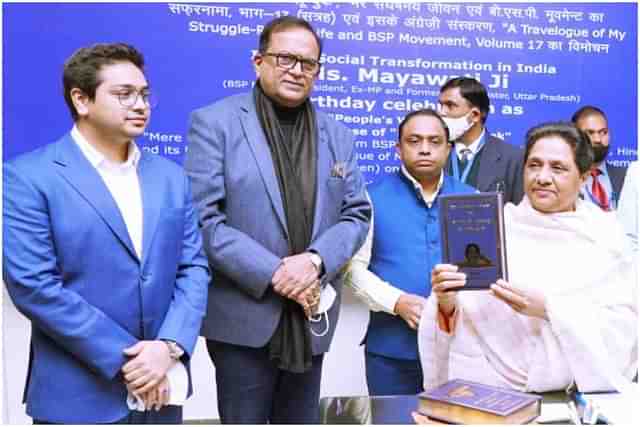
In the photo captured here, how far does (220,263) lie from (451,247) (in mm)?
685

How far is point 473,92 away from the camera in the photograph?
2738 mm

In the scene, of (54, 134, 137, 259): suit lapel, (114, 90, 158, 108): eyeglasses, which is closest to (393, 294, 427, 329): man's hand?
(54, 134, 137, 259): suit lapel

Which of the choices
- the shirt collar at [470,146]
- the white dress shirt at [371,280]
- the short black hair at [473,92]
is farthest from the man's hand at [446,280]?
the short black hair at [473,92]

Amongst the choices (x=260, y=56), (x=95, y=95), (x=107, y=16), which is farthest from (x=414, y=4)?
(x=95, y=95)

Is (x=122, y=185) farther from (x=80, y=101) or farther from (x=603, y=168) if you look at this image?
(x=603, y=168)

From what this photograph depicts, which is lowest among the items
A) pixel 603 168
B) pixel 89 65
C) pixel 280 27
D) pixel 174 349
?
pixel 174 349

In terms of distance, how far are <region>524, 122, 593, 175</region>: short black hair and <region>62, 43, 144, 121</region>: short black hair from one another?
1.14 m

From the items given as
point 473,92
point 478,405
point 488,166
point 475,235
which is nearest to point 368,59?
point 473,92

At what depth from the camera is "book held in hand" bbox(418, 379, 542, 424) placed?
1263 mm

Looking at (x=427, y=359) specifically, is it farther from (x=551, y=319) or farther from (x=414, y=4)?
(x=414, y=4)

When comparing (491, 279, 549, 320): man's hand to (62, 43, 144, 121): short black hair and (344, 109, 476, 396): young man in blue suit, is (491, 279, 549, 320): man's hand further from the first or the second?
(62, 43, 144, 121): short black hair

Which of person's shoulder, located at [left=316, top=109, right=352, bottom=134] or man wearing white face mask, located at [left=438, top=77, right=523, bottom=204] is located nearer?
person's shoulder, located at [left=316, top=109, right=352, bottom=134]

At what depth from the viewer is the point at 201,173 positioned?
1.89 meters

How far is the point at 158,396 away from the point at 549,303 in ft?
3.38
